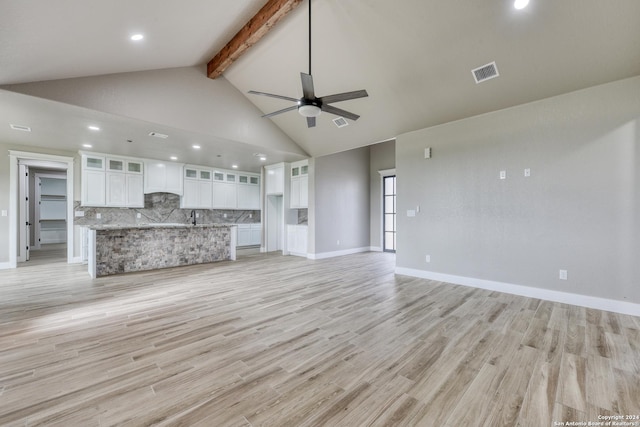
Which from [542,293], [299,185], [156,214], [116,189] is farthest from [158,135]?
[542,293]

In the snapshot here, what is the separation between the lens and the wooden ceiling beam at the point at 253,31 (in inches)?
132

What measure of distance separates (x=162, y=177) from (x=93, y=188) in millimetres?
1523

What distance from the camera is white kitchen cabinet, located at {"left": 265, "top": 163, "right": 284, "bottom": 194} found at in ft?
26.0

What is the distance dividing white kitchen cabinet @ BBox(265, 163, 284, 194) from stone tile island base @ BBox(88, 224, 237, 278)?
205 centimetres

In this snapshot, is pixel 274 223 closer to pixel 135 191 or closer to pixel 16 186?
pixel 135 191

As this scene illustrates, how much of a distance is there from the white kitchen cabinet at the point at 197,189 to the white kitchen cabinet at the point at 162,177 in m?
0.20

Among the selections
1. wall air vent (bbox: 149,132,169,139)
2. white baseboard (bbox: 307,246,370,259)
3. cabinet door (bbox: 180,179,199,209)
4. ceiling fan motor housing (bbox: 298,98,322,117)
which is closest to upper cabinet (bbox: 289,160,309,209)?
white baseboard (bbox: 307,246,370,259)

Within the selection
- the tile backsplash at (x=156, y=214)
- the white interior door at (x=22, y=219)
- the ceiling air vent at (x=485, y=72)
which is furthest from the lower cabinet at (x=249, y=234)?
the ceiling air vent at (x=485, y=72)

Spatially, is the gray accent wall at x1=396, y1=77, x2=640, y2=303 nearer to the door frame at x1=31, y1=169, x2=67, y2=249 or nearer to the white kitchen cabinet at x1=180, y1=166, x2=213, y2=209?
the white kitchen cabinet at x1=180, y1=166, x2=213, y2=209

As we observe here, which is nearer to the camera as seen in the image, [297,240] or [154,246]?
[154,246]

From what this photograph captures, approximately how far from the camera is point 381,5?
3.11 m

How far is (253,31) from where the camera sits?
3686 millimetres

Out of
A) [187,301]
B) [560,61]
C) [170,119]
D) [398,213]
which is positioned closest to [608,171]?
[560,61]

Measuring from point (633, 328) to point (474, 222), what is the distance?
2.04 meters
